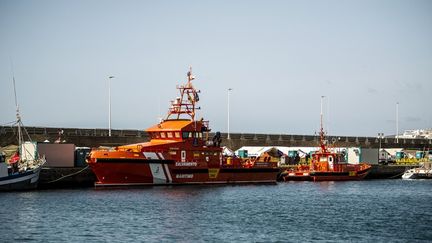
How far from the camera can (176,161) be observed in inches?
2259

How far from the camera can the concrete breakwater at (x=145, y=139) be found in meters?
66.9

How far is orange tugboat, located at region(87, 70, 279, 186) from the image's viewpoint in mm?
54344

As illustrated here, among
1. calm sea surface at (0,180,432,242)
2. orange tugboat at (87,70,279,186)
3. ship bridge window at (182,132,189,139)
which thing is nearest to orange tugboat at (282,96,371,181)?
orange tugboat at (87,70,279,186)

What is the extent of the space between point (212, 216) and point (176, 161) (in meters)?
18.8

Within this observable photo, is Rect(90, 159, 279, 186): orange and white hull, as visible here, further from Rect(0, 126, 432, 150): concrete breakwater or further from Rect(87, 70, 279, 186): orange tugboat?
Rect(0, 126, 432, 150): concrete breakwater

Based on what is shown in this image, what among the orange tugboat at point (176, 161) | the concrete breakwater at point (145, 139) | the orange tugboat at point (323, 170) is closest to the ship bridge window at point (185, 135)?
the orange tugboat at point (176, 161)

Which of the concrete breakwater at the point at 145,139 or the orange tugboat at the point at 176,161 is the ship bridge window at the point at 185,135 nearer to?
the orange tugboat at the point at 176,161

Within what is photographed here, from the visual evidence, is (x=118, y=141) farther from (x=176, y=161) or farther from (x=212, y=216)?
(x=212, y=216)

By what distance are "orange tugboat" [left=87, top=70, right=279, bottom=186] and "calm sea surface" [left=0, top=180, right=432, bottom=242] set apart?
2.01 meters

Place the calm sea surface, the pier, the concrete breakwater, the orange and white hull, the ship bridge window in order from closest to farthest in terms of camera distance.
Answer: the calm sea surface, the orange and white hull, the pier, the ship bridge window, the concrete breakwater

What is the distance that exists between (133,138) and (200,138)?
48.1 ft

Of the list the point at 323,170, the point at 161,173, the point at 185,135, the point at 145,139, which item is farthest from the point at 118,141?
the point at 323,170

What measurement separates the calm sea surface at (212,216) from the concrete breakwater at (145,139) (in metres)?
16.0

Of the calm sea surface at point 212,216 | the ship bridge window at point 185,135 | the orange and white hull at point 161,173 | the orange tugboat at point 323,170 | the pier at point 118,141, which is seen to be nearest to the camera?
the calm sea surface at point 212,216
